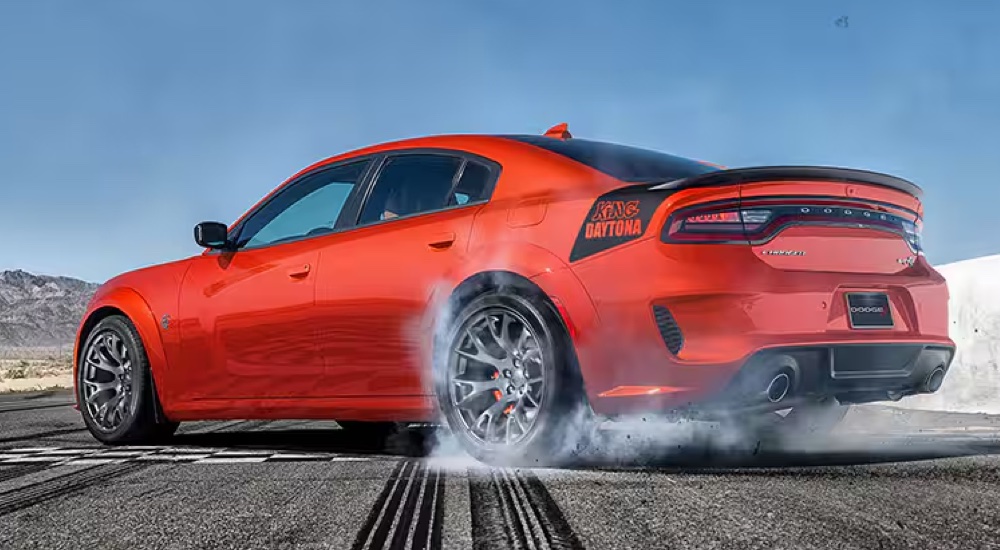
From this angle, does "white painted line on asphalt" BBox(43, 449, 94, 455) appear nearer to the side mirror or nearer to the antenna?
the side mirror

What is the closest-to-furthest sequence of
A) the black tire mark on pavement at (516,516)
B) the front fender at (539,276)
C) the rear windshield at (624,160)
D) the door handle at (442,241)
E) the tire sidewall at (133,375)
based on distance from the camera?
the black tire mark on pavement at (516,516) < the front fender at (539,276) < the rear windshield at (624,160) < the door handle at (442,241) < the tire sidewall at (133,375)

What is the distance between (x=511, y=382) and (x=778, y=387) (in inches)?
45.2

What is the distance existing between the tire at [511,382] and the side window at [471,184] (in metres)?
0.54

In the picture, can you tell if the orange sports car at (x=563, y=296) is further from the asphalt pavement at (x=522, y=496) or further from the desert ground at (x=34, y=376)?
the desert ground at (x=34, y=376)

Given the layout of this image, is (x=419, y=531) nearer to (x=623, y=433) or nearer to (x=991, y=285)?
(x=623, y=433)

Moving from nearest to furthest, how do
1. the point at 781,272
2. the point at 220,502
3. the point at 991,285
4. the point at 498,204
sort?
1. the point at 220,502
2. the point at 781,272
3. the point at 498,204
4. the point at 991,285

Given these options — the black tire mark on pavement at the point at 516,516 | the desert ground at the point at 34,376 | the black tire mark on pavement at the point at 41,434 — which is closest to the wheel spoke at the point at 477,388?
the black tire mark on pavement at the point at 516,516

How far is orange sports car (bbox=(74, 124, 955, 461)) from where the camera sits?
406cm

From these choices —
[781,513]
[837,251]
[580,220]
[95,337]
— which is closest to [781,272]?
[837,251]

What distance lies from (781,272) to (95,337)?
457 cm

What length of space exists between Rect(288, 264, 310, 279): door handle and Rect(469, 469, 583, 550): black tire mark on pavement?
1.80m

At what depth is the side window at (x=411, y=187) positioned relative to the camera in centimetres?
512

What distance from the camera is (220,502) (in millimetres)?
3643

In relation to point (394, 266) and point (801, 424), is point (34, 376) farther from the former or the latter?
point (801, 424)
